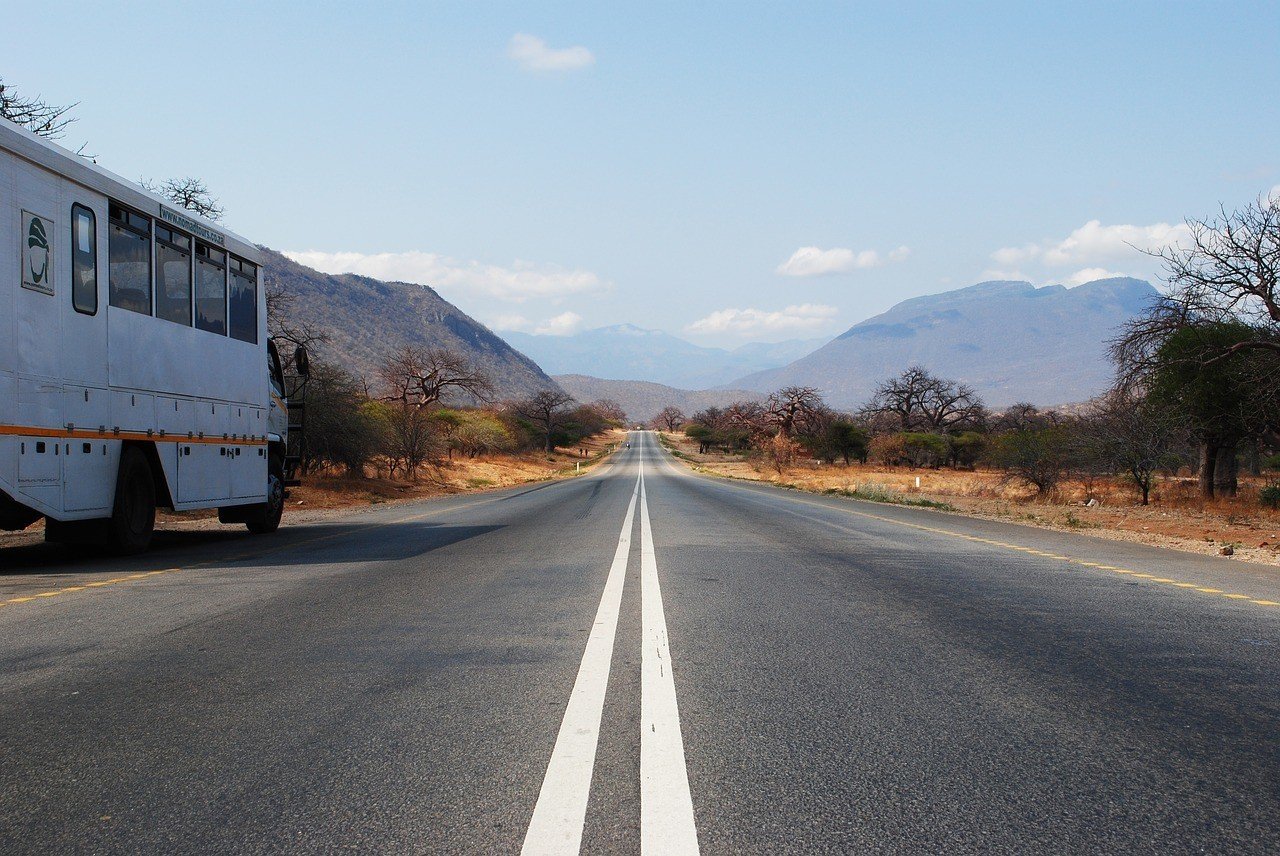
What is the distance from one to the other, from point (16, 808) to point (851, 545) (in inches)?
456

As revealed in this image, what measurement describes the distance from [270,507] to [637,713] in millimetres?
13370

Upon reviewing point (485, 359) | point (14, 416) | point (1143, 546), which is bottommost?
point (1143, 546)

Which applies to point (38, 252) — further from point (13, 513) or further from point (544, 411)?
point (544, 411)

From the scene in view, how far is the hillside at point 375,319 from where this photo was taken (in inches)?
5113

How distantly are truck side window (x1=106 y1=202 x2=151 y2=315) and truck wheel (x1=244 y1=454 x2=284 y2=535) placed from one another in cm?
472

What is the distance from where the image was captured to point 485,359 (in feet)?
611

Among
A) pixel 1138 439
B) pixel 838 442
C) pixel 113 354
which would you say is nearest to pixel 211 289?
pixel 113 354

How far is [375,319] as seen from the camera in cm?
15388

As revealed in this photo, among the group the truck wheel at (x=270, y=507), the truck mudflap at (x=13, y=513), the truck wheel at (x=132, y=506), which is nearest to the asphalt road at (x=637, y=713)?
the truck mudflap at (x=13, y=513)

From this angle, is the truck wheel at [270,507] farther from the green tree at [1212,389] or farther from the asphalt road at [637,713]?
the green tree at [1212,389]

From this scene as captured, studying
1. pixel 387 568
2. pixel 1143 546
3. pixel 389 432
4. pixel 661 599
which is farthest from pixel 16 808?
pixel 389 432

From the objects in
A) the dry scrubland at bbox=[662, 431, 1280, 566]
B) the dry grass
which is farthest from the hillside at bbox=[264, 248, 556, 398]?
the dry scrubland at bbox=[662, 431, 1280, 566]

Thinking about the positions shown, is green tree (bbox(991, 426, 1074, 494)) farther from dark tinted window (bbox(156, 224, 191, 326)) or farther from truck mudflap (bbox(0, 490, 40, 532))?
truck mudflap (bbox(0, 490, 40, 532))

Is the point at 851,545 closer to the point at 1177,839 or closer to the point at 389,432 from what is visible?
the point at 1177,839
